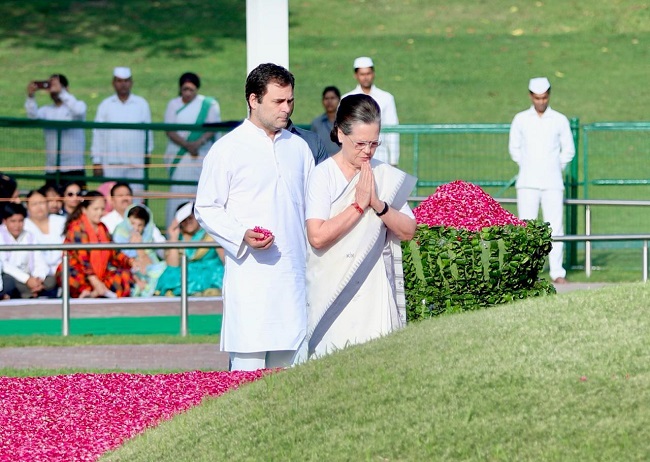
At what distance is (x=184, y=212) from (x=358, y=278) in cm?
784

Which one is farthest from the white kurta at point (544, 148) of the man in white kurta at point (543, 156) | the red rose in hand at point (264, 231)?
the red rose in hand at point (264, 231)

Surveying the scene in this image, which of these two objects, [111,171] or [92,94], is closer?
[111,171]

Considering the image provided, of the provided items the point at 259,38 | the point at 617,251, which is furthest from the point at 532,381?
the point at 617,251

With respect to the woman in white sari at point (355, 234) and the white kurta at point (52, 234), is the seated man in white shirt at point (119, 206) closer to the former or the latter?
the white kurta at point (52, 234)

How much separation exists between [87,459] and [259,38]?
151 inches

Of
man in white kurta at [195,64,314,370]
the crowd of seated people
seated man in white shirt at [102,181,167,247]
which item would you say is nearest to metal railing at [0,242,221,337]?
the crowd of seated people

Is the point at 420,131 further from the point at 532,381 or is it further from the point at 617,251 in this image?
the point at 532,381

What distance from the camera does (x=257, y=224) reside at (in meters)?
7.18

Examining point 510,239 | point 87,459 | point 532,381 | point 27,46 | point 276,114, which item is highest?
point 27,46

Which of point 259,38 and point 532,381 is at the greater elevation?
point 259,38

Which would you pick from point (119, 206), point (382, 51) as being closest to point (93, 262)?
point (119, 206)

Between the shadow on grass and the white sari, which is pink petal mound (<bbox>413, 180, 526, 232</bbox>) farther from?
the shadow on grass

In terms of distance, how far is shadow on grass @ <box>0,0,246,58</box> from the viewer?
37.2 meters

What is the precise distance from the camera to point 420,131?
54.9ft
